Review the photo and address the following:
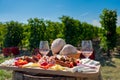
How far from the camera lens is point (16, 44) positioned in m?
18.9

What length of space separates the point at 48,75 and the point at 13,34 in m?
15.8

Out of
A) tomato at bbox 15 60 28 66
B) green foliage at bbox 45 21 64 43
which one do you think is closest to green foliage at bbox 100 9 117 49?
green foliage at bbox 45 21 64 43

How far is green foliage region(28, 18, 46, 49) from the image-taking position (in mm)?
16453

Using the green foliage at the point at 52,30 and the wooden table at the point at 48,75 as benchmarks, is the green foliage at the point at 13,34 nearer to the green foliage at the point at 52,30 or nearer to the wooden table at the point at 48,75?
the green foliage at the point at 52,30

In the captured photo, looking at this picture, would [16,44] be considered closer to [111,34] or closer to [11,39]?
[11,39]

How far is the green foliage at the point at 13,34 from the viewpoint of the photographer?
18.4m

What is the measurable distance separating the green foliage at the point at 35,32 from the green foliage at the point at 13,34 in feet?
7.67

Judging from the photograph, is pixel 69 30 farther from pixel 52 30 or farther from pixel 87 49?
pixel 87 49

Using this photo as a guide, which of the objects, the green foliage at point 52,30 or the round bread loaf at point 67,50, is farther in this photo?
the green foliage at point 52,30

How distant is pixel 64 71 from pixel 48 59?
1.81 ft

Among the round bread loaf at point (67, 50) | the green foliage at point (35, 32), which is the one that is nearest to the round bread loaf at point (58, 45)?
the round bread loaf at point (67, 50)

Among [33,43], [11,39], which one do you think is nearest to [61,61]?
[33,43]

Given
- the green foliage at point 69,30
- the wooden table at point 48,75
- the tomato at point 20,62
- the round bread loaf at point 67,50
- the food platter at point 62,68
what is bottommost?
the wooden table at point 48,75

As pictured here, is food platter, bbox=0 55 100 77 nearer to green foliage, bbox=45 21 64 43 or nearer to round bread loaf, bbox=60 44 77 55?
round bread loaf, bbox=60 44 77 55
